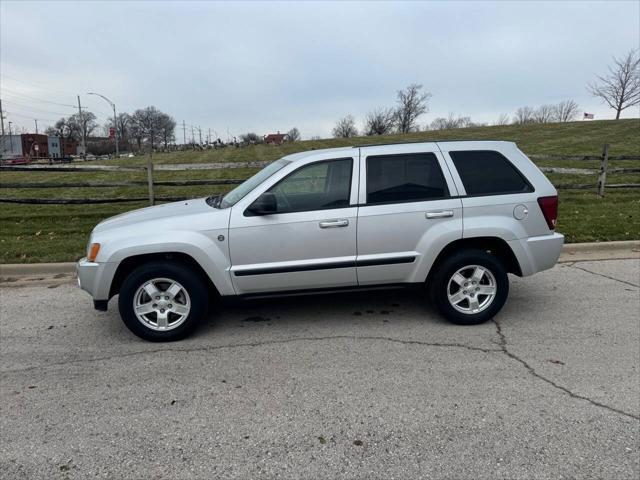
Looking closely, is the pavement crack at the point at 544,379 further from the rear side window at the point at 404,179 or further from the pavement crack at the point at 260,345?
the rear side window at the point at 404,179

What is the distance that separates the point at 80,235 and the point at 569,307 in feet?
24.5

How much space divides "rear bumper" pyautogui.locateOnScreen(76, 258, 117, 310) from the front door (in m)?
1.06

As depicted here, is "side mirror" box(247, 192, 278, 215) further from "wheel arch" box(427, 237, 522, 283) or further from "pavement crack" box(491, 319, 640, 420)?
"pavement crack" box(491, 319, 640, 420)

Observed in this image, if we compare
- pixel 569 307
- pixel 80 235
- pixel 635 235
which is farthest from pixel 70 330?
pixel 635 235

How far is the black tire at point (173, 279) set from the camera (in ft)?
13.3

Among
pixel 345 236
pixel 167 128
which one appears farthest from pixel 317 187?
pixel 167 128

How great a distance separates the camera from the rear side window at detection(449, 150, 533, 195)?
14.5 ft

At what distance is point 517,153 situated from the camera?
180 inches

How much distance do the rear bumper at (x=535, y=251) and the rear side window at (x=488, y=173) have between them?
1.59 ft

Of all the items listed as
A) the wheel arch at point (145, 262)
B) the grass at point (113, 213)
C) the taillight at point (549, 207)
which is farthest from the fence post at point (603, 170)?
the wheel arch at point (145, 262)

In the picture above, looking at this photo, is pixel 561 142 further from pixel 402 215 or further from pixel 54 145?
pixel 54 145

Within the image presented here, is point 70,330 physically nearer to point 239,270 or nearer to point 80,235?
point 239,270

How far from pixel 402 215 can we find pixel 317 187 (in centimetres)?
83

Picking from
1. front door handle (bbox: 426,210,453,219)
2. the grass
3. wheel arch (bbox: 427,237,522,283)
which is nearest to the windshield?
front door handle (bbox: 426,210,453,219)
